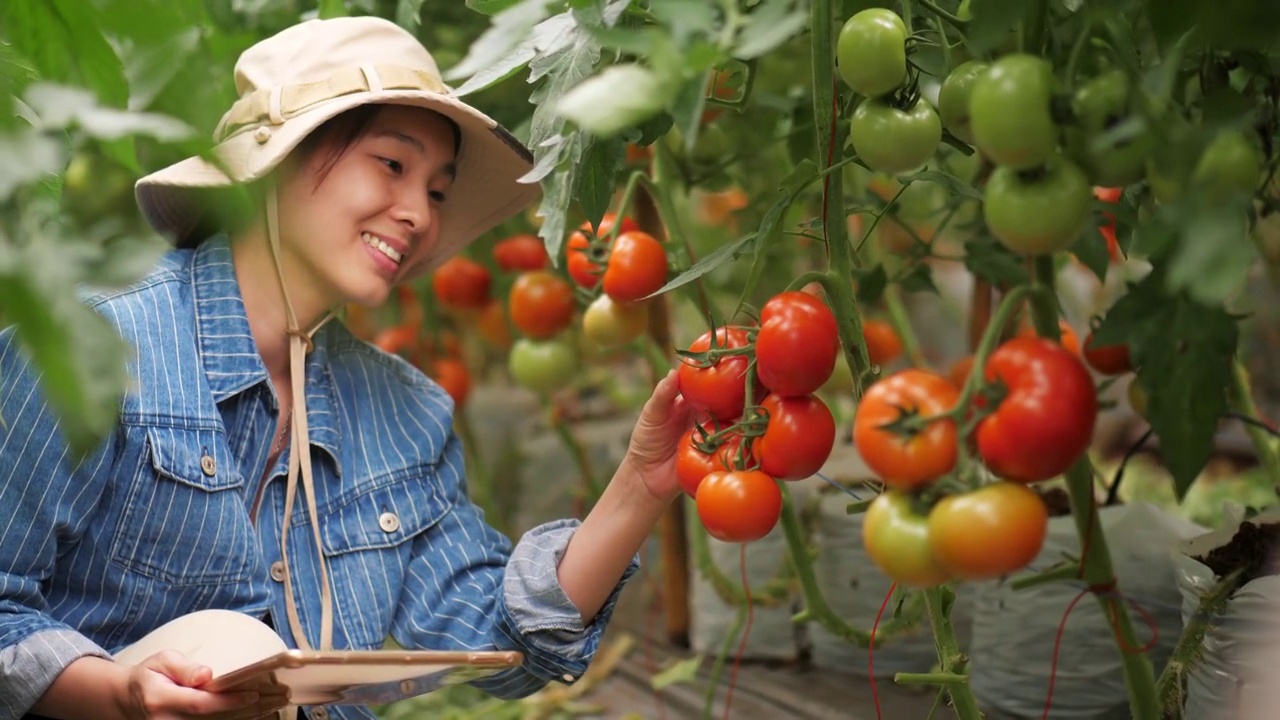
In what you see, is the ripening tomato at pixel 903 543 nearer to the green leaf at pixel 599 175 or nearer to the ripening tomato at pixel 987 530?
the ripening tomato at pixel 987 530

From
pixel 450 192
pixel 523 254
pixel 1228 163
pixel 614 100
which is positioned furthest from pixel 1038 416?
pixel 523 254

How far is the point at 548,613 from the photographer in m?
1.05

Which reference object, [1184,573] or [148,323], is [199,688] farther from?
[1184,573]

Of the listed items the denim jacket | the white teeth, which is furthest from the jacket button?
the white teeth

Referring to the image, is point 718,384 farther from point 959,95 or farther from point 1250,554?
point 1250,554

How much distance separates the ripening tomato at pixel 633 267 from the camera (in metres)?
1.14

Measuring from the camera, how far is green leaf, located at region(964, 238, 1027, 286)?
43.6 inches

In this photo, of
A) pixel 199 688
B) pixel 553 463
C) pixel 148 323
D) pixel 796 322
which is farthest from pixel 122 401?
pixel 553 463

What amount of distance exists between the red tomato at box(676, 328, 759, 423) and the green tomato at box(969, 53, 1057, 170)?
28 centimetres

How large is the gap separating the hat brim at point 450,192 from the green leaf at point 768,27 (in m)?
0.51

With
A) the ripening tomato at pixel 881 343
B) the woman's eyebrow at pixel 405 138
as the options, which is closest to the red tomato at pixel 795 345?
the woman's eyebrow at pixel 405 138

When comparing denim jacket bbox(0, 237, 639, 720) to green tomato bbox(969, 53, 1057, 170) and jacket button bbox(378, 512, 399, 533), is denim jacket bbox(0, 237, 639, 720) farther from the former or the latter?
green tomato bbox(969, 53, 1057, 170)

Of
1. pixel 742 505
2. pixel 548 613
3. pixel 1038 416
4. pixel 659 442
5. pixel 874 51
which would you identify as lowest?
pixel 548 613

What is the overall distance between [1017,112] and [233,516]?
0.76 m
